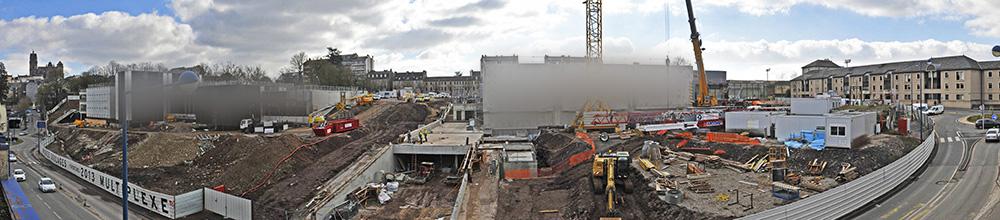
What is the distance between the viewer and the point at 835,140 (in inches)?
1142

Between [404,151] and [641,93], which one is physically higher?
[641,93]

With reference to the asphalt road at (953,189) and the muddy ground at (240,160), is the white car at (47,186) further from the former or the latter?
the asphalt road at (953,189)

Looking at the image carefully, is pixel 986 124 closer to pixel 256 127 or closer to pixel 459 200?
pixel 459 200

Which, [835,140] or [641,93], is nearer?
[835,140]

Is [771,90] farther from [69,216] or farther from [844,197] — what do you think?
[69,216]

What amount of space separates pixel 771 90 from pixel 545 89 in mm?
70813

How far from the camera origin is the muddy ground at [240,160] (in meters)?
30.9

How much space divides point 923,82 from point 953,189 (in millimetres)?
54278

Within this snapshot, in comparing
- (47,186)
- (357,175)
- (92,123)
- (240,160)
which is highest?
(92,123)

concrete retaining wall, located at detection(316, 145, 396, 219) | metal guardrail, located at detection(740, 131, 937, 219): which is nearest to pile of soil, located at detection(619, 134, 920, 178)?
metal guardrail, located at detection(740, 131, 937, 219)

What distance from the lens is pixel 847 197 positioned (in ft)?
65.6

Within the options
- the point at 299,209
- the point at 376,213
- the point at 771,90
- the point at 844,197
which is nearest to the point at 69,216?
the point at 299,209

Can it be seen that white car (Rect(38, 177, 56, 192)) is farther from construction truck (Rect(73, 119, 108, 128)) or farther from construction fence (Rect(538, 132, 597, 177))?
construction truck (Rect(73, 119, 108, 128))

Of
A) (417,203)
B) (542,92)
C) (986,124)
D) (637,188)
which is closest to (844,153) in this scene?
(637,188)
